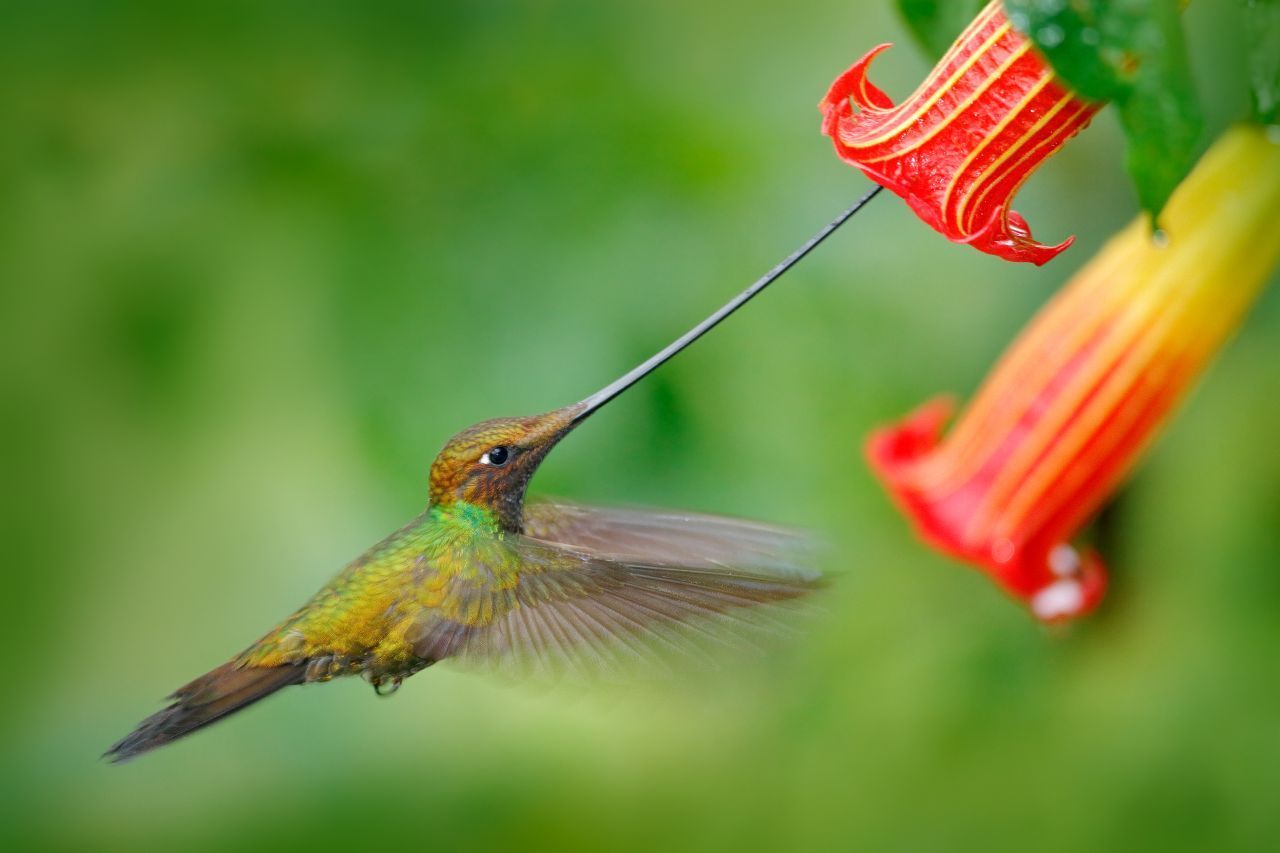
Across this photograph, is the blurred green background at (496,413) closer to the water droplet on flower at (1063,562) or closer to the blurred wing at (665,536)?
the water droplet on flower at (1063,562)

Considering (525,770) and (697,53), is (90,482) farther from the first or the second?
(697,53)

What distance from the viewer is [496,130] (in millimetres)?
2082

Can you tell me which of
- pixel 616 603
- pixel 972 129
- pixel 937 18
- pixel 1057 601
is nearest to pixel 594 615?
pixel 616 603

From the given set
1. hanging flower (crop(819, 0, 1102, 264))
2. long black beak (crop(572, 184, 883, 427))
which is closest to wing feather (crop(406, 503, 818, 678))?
long black beak (crop(572, 184, 883, 427))

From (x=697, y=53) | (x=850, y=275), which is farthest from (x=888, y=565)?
(x=697, y=53)

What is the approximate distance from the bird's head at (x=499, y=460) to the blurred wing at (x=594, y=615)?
0.15ft

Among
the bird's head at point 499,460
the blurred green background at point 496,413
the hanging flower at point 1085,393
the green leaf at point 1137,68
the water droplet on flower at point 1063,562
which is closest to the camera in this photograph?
the green leaf at point 1137,68

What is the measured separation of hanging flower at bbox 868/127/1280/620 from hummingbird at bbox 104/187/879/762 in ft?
1.17

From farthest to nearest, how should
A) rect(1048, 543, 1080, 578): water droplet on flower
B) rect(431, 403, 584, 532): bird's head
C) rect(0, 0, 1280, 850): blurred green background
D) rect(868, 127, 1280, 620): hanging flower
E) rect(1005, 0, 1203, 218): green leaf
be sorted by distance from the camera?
rect(0, 0, 1280, 850): blurred green background → rect(1048, 543, 1080, 578): water droplet on flower → rect(868, 127, 1280, 620): hanging flower → rect(431, 403, 584, 532): bird's head → rect(1005, 0, 1203, 218): green leaf

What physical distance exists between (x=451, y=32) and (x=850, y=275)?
2.29 ft

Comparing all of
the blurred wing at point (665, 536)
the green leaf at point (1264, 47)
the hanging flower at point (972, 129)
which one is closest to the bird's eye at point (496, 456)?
the blurred wing at point (665, 536)

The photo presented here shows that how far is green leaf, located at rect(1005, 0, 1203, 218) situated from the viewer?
2.66 ft

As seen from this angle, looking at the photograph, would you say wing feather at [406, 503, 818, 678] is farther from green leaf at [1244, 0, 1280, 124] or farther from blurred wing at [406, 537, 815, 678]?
green leaf at [1244, 0, 1280, 124]

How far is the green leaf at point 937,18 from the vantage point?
3.59 feet
